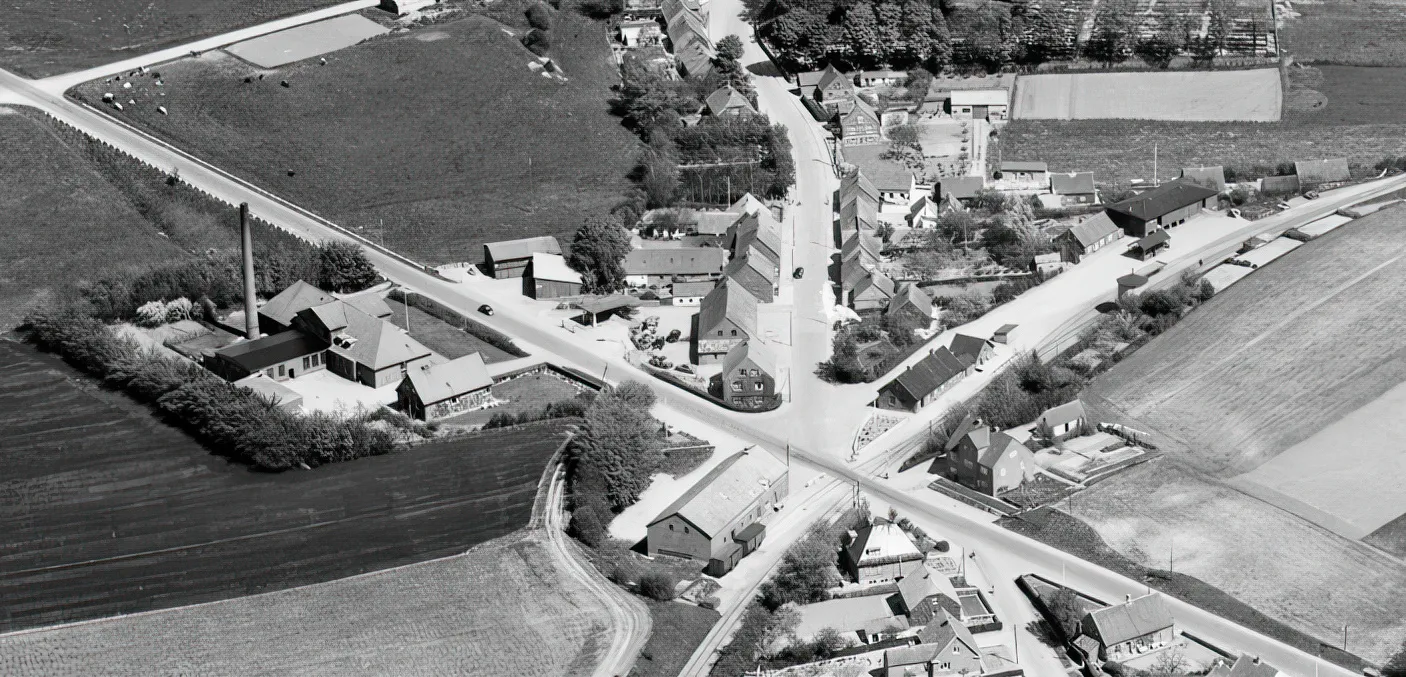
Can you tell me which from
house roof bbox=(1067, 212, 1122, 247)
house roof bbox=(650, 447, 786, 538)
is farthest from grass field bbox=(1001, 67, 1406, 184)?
house roof bbox=(650, 447, 786, 538)

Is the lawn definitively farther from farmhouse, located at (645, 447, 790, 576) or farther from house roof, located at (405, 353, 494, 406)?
house roof, located at (405, 353, 494, 406)

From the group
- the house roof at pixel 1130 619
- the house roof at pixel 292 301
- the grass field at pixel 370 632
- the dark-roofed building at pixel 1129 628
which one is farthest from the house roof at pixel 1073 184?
the grass field at pixel 370 632

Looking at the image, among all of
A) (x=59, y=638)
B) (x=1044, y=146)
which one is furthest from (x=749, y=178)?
(x=59, y=638)

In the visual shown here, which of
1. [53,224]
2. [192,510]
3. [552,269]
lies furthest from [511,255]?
[192,510]

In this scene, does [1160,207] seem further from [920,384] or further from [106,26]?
[106,26]

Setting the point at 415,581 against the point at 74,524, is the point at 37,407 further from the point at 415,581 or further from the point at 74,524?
the point at 415,581
